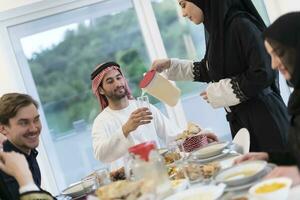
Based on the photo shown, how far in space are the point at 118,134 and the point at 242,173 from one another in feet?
4.11

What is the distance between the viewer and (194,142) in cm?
203

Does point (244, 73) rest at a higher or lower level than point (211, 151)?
higher

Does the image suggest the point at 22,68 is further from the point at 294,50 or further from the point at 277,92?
the point at 294,50

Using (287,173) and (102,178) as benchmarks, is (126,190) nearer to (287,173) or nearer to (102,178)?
(102,178)

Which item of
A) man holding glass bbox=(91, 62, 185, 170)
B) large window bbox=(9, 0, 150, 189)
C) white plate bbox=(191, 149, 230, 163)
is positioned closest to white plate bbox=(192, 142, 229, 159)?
white plate bbox=(191, 149, 230, 163)

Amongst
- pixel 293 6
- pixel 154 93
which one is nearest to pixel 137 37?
pixel 293 6

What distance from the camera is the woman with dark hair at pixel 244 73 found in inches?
75.2

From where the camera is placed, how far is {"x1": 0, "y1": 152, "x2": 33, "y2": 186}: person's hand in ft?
4.60

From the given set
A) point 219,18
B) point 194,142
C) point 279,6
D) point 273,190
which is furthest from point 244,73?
point 279,6

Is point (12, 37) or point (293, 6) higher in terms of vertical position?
point (12, 37)

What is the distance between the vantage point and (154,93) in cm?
209

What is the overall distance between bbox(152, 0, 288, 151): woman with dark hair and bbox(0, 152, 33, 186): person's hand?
1.02 metres

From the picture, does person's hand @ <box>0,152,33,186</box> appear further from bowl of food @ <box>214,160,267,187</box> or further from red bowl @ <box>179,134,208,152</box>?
red bowl @ <box>179,134,208,152</box>

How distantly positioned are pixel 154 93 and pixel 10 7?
72.9 inches
